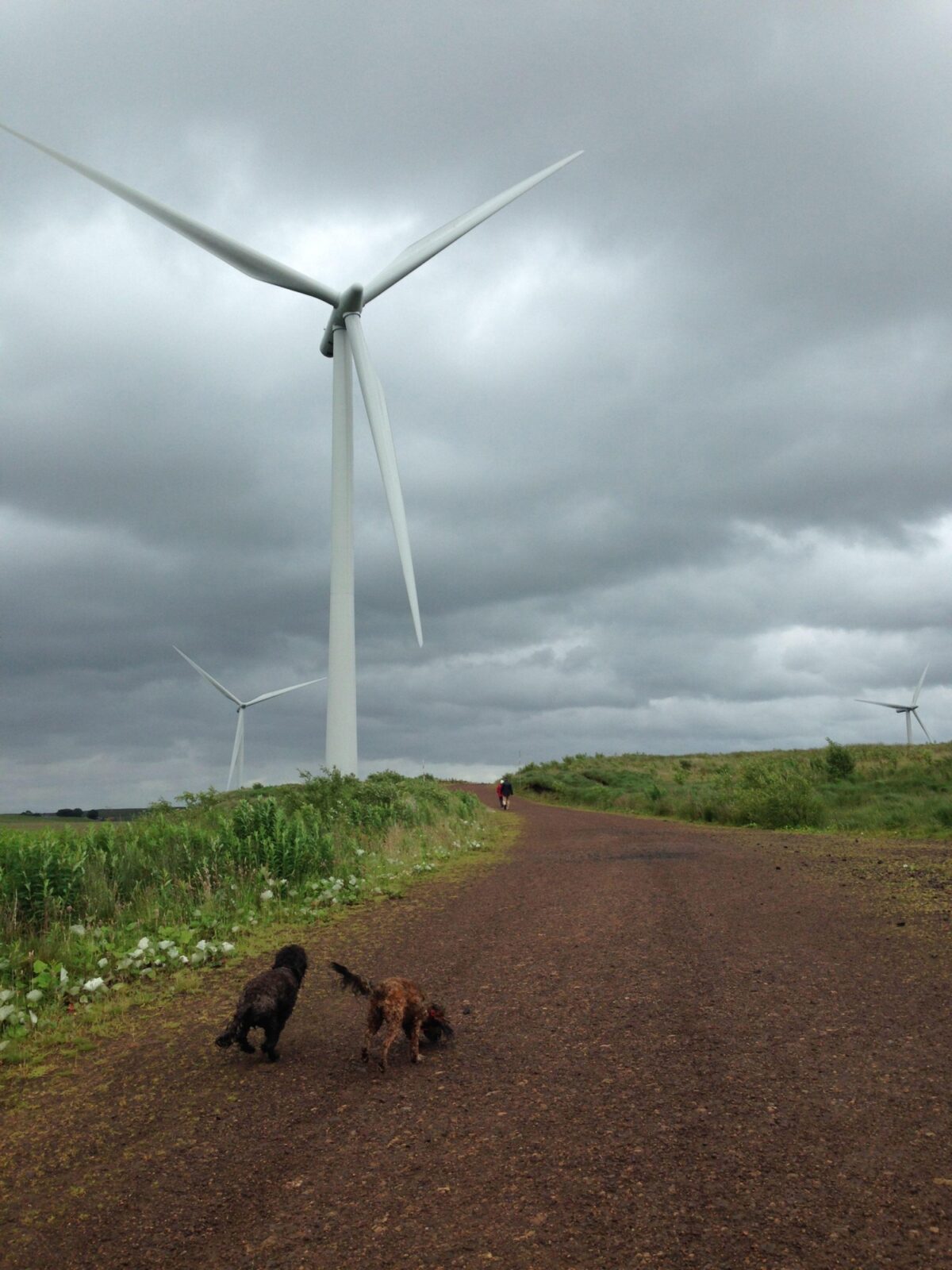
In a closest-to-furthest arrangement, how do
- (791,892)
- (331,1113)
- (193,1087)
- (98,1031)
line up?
(331,1113) → (193,1087) → (98,1031) → (791,892)

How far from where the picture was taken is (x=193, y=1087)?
245 inches

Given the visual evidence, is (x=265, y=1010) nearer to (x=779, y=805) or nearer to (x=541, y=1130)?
(x=541, y=1130)

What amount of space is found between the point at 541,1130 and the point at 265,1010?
2.35 metres

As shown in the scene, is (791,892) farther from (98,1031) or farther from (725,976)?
(98,1031)

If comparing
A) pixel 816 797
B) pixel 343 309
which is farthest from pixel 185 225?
pixel 816 797

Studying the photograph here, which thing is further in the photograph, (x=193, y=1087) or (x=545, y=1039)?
(x=545, y=1039)

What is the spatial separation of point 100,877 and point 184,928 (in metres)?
2.03

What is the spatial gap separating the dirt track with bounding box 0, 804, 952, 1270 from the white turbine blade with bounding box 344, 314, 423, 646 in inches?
592

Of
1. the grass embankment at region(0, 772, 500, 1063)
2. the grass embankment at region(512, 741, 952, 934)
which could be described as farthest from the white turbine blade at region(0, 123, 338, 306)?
the grass embankment at region(512, 741, 952, 934)

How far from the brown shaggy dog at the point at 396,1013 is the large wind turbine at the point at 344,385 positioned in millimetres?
18884

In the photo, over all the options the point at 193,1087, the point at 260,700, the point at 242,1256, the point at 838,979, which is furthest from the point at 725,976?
the point at 260,700

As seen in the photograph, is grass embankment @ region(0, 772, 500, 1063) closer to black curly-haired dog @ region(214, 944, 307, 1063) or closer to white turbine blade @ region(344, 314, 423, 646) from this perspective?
black curly-haired dog @ region(214, 944, 307, 1063)

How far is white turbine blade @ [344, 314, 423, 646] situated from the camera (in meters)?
23.6

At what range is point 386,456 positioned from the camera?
25797 millimetres
